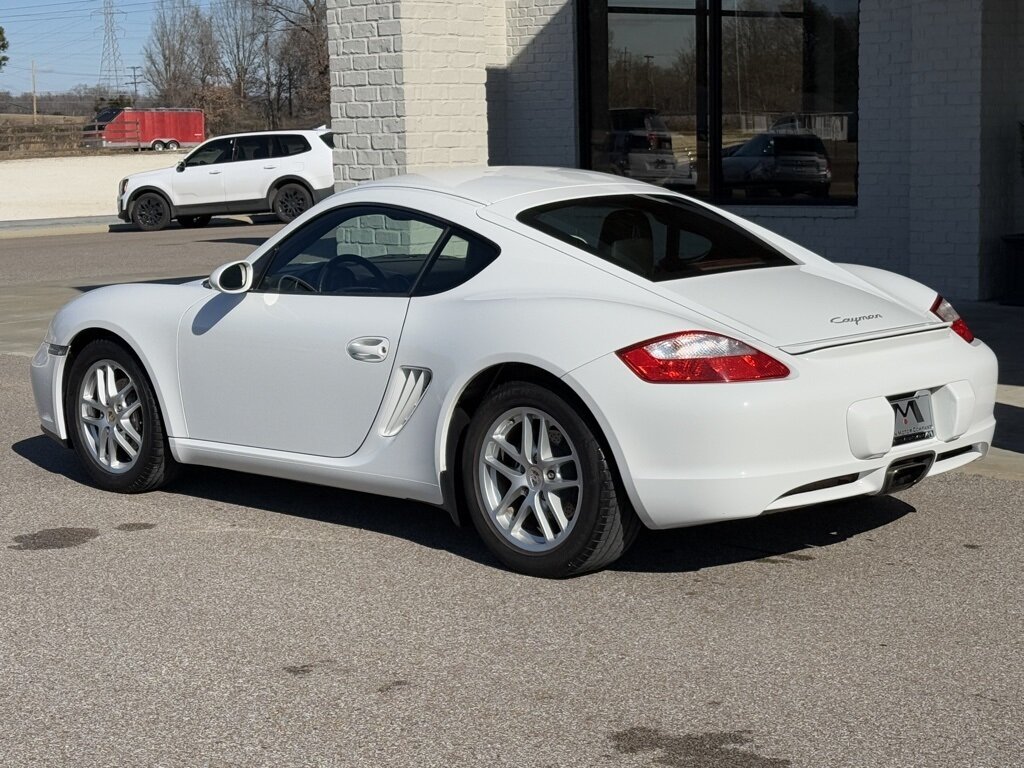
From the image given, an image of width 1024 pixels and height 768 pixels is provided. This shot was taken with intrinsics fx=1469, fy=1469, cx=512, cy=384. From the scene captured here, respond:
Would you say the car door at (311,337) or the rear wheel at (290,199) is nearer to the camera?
the car door at (311,337)

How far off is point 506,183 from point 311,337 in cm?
102

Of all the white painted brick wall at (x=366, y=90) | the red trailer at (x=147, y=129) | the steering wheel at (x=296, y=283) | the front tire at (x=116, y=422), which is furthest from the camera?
the red trailer at (x=147, y=129)

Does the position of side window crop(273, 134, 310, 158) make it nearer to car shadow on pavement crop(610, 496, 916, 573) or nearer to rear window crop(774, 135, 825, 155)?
rear window crop(774, 135, 825, 155)

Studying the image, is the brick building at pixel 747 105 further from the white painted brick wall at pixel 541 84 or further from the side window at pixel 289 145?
the side window at pixel 289 145

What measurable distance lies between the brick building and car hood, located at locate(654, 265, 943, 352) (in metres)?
6.53

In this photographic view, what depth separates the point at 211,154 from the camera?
28141 millimetres

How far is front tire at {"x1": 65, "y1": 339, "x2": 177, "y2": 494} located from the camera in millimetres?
6605

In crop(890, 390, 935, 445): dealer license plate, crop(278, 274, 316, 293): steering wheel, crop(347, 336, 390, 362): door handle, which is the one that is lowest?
crop(890, 390, 935, 445): dealer license plate

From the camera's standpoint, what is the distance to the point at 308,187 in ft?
89.1

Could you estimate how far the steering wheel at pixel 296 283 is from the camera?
6.15m

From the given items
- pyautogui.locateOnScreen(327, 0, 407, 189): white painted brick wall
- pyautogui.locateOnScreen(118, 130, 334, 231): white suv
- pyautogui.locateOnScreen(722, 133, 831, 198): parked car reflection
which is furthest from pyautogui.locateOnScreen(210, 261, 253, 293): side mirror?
pyautogui.locateOnScreen(118, 130, 334, 231): white suv

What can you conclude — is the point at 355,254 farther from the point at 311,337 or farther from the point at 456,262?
the point at 456,262

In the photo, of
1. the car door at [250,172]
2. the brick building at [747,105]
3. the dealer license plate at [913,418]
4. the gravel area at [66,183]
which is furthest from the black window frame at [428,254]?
the gravel area at [66,183]

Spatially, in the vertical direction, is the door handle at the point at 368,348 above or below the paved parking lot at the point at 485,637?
above
